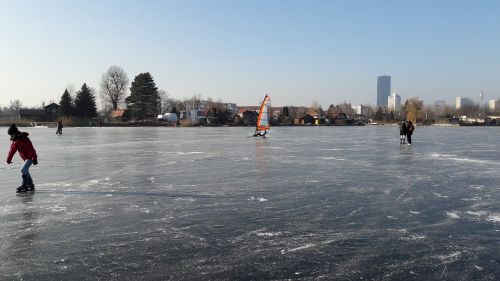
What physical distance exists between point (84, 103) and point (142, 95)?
11.3 meters

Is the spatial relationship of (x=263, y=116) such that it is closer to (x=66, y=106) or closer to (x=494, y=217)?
(x=494, y=217)

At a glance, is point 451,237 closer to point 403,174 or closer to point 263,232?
point 263,232

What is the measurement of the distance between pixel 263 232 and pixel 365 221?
1742mm

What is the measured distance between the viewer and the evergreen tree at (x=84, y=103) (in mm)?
79188

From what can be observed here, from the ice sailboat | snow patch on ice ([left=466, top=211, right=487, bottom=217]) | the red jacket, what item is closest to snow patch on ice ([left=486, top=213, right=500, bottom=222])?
snow patch on ice ([left=466, top=211, right=487, bottom=217])

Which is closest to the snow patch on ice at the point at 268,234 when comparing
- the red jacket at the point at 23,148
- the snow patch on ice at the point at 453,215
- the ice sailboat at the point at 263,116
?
the snow patch on ice at the point at 453,215

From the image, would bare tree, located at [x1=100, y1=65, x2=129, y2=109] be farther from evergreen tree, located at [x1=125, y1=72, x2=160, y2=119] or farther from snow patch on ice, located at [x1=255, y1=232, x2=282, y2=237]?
snow patch on ice, located at [x1=255, y1=232, x2=282, y2=237]

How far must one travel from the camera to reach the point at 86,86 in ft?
264

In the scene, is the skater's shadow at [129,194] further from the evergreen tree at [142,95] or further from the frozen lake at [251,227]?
the evergreen tree at [142,95]

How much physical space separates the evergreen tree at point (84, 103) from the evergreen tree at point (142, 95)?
7.91 m

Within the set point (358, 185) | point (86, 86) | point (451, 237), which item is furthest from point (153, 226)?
point (86, 86)

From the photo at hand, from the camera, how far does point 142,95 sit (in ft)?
273

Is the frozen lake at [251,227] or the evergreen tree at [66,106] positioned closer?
the frozen lake at [251,227]

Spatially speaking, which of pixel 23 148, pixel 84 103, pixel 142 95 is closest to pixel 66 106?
pixel 84 103
